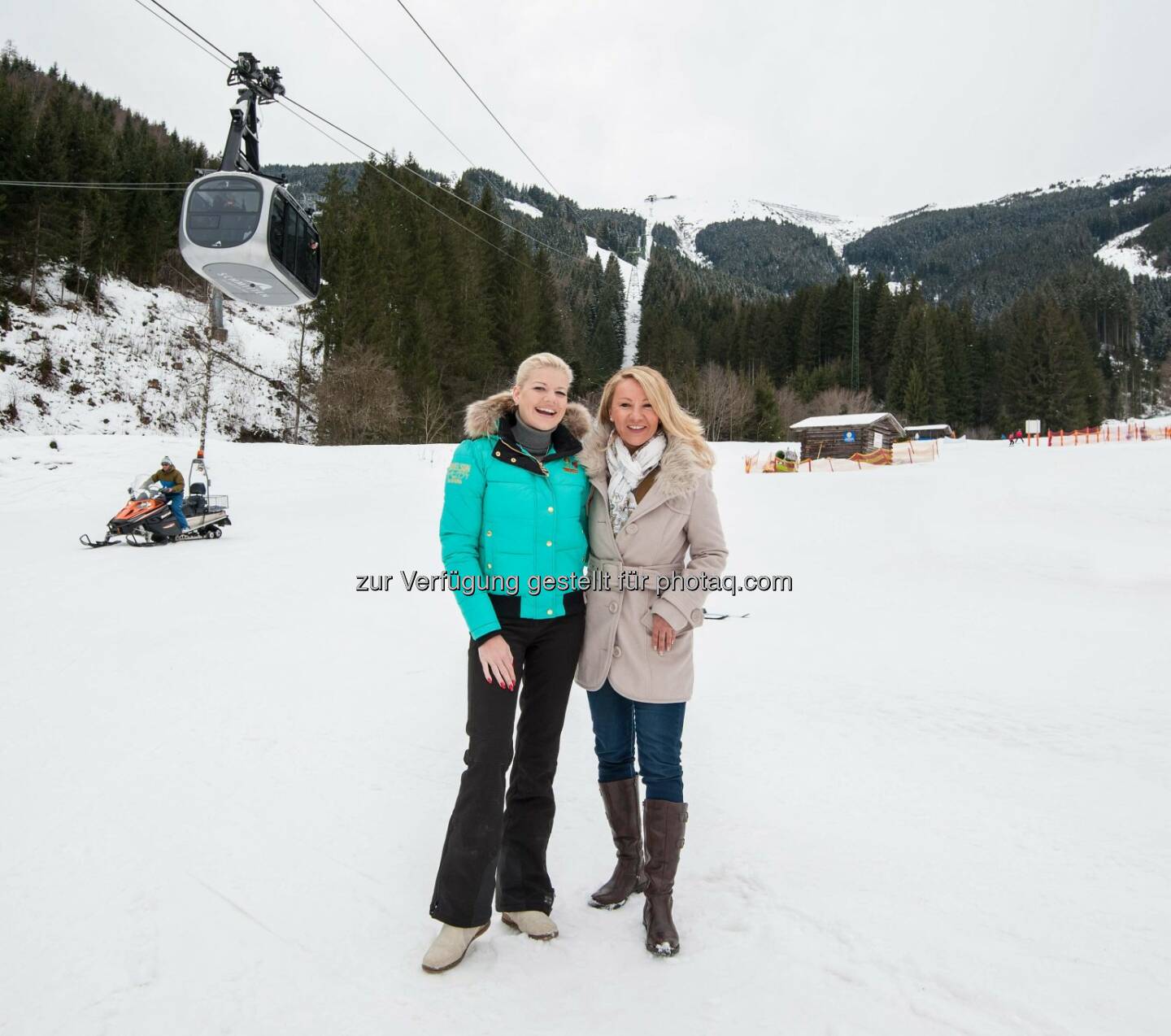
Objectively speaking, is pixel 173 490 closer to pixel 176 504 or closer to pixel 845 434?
pixel 176 504

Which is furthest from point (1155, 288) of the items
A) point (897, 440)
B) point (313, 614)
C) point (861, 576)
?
point (313, 614)

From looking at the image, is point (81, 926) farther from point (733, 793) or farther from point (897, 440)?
point (897, 440)

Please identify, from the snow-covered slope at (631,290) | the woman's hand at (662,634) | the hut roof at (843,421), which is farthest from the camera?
the snow-covered slope at (631,290)

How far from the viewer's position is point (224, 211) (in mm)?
8398

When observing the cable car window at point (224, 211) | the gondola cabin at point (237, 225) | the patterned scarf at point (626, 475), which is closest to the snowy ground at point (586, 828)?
the patterned scarf at point (626, 475)

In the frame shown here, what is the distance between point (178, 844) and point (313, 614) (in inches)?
170

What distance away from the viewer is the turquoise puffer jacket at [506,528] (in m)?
2.32

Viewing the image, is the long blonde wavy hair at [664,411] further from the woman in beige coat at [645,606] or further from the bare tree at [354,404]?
the bare tree at [354,404]

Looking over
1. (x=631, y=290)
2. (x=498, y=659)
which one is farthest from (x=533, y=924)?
(x=631, y=290)

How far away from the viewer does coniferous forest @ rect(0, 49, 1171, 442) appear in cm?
3528

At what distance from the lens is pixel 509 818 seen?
97.3 inches

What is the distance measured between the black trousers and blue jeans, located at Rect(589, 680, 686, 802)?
0.53 ft

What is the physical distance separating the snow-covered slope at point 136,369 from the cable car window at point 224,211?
26232 mm

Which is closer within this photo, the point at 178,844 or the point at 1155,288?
the point at 178,844
